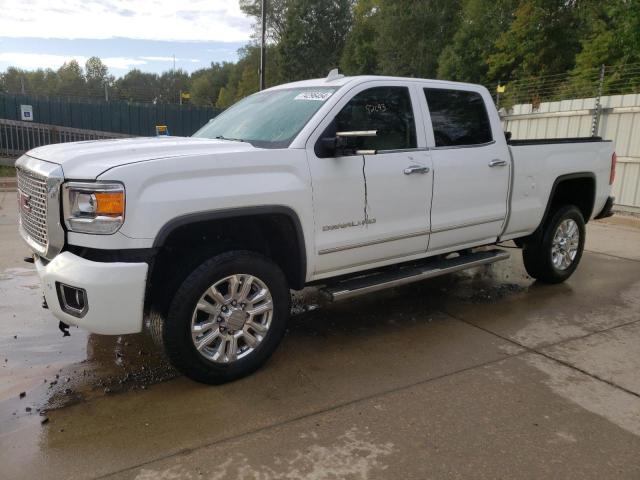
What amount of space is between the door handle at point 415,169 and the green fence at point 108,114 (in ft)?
59.9

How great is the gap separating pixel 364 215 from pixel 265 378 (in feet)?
4.45

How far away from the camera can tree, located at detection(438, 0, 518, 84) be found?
1277 inches

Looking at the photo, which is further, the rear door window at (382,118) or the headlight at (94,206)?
the rear door window at (382,118)

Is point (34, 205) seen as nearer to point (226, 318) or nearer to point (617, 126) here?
point (226, 318)

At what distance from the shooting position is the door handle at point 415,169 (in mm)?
4281

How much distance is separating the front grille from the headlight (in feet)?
0.83

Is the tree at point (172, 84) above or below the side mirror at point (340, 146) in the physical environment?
above

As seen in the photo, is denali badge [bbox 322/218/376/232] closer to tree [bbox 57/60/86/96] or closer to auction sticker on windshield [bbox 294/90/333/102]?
auction sticker on windshield [bbox 294/90/333/102]

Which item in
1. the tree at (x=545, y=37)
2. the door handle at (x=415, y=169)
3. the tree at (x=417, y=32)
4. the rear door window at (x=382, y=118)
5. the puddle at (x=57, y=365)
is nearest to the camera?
the puddle at (x=57, y=365)

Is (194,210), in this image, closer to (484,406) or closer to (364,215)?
(364,215)

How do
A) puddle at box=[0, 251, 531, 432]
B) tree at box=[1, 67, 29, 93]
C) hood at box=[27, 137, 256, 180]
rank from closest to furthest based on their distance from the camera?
hood at box=[27, 137, 256, 180], puddle at box=[0, 251, 531, 432], tree at box=[1, 67, 29, 93]

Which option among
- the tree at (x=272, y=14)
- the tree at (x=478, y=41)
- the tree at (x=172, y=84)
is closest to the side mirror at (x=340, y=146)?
the tree at (x=478, y=41)

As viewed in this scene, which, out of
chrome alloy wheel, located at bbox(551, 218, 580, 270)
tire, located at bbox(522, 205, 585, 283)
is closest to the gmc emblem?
tire, located at bbox(522, 205, 585, 283)

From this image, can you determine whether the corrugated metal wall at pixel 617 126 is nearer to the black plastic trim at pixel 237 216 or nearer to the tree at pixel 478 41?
the black plastic trim at pixel 237 216
